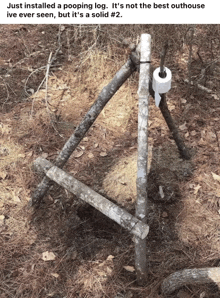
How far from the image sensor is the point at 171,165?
368 cm

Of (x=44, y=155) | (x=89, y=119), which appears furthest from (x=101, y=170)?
(x=89, y=119)

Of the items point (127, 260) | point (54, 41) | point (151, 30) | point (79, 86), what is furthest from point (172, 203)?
point (54, 41)

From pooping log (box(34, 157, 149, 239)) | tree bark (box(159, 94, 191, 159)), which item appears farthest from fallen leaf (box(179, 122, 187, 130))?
pooping log (box(34, 157, 149, 239))

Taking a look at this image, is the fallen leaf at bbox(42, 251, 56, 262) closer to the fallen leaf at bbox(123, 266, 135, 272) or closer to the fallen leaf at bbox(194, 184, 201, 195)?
the fallen leaf at bbox(123, 266, 135, 272)

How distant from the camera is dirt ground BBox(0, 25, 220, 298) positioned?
2789mm

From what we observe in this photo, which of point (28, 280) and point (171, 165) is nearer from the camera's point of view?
point (28, 280)

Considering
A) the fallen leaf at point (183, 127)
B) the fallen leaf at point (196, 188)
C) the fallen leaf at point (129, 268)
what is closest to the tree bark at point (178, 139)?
the fallen leaf at point (196, 188)

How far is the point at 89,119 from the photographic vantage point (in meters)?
2.97

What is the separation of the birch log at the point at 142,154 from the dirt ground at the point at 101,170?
0.35 m

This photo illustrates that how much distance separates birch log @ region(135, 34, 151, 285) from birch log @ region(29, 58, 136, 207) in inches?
7.6

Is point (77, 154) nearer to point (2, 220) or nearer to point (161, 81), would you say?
point (2, 220)

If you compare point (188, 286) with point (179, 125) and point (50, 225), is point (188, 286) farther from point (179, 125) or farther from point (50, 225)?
point (179, 125)

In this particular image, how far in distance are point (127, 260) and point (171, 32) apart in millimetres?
3704

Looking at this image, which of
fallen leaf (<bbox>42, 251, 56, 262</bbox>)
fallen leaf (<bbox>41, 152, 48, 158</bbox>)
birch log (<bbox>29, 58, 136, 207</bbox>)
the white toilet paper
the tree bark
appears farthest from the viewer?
fallen leaf (<bbox>41, 152, 48, 158</bbox>)
